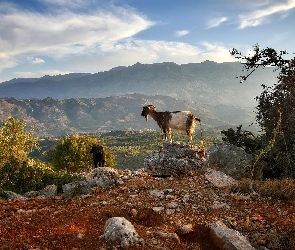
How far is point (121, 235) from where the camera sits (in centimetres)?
824

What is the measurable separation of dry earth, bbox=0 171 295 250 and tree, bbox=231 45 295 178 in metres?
2.61

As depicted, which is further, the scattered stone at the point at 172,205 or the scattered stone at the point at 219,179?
the scattered stone at the point at 219,179

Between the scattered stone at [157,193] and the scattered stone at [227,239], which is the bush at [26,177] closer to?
the scattered stone at [157,193]

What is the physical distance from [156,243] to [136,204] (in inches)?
147

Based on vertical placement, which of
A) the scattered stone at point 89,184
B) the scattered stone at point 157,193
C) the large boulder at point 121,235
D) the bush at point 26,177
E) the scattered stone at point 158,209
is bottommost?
the bush at point 26,177

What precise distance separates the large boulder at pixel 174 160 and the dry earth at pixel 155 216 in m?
1.70

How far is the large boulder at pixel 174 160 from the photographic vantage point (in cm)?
1691

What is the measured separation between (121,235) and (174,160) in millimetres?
9379

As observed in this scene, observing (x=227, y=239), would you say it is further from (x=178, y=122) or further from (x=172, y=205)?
(x=178, y=122)

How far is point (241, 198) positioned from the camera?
42.1ft

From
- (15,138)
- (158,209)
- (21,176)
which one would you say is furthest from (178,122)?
(15,138)

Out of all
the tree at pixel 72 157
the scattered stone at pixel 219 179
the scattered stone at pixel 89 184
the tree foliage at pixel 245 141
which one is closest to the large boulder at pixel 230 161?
the scattered stone at pixel 219 179

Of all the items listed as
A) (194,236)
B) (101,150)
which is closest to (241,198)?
(194,236)

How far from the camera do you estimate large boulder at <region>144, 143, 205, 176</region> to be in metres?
16.9
